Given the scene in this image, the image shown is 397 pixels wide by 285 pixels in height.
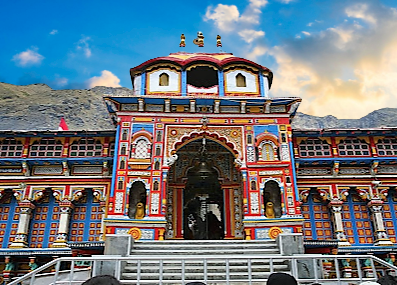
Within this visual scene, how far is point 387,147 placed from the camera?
1593 cm

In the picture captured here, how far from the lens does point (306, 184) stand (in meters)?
15.7

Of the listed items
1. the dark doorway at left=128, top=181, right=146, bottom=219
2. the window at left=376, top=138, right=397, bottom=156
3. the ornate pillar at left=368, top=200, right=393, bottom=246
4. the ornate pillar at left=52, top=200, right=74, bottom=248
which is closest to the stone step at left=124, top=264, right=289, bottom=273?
the dark doorway at left=128, top=181, right=146, bottom=219

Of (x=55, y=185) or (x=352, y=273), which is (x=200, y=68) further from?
(x=352, y=273)

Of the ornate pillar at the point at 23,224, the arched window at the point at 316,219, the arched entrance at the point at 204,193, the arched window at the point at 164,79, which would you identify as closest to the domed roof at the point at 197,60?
the arched window at the point at 164,79

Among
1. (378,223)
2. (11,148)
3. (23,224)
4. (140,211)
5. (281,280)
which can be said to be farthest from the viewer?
(11,148)

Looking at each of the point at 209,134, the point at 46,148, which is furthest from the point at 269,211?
the point at 46,148

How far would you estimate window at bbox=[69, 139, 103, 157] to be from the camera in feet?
51.6

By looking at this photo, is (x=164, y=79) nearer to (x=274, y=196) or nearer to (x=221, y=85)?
(x=221, y=85)

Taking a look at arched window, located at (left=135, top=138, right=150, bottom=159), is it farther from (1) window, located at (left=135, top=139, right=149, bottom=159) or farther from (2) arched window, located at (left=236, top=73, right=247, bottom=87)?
(2) arched window, located at (left=236, top=73, right=247, bottom=87)

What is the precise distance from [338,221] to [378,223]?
1.52 meters

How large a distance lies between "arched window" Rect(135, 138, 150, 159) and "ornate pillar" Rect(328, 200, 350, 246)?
25.1 ft

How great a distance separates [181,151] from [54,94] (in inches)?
1278

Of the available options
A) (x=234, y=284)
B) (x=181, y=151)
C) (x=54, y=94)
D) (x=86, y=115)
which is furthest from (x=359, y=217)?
(x=54, y=94)

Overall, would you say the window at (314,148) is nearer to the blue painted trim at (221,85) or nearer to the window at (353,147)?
the window at (353,147)
